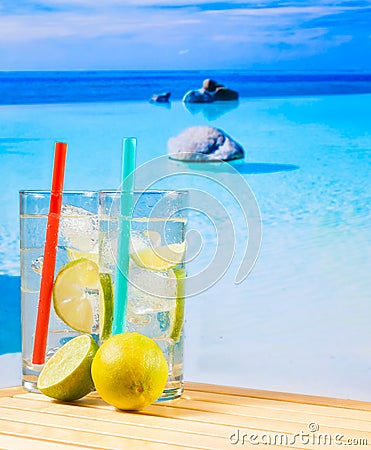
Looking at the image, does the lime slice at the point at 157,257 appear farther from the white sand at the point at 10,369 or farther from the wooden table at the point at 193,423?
the white sand at the point at 10,369

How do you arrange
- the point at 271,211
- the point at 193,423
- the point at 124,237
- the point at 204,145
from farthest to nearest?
the point at 204,145 < the point at 271,211 < the point at 124,237 < the point at 193,423

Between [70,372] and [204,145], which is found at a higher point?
[204,145]

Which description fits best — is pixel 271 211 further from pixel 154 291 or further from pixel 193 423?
pixel 193 423

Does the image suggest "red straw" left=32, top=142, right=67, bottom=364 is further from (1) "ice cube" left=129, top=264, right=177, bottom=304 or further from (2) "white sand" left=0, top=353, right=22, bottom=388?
(2) "white sand" left=0, top=353, right=22, bottom=388

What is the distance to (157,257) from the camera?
117 centimetres

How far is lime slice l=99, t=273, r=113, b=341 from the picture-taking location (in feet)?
3.89

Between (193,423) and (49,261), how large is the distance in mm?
329

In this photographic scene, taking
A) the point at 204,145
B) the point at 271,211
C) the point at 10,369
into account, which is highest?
the point at 204,145

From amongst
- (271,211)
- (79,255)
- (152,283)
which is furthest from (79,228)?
(271,211)

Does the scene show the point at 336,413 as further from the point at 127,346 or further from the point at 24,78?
the point at 24,78

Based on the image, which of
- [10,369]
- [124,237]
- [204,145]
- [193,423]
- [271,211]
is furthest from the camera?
[204,145]

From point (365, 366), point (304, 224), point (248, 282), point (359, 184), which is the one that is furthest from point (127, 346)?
point (359, 184)

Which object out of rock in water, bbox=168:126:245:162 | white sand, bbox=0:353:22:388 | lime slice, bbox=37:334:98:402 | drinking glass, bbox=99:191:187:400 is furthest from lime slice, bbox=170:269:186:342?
rock in water, bbox=168:126:245:162

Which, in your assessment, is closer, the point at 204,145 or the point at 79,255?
the point at 79,255
